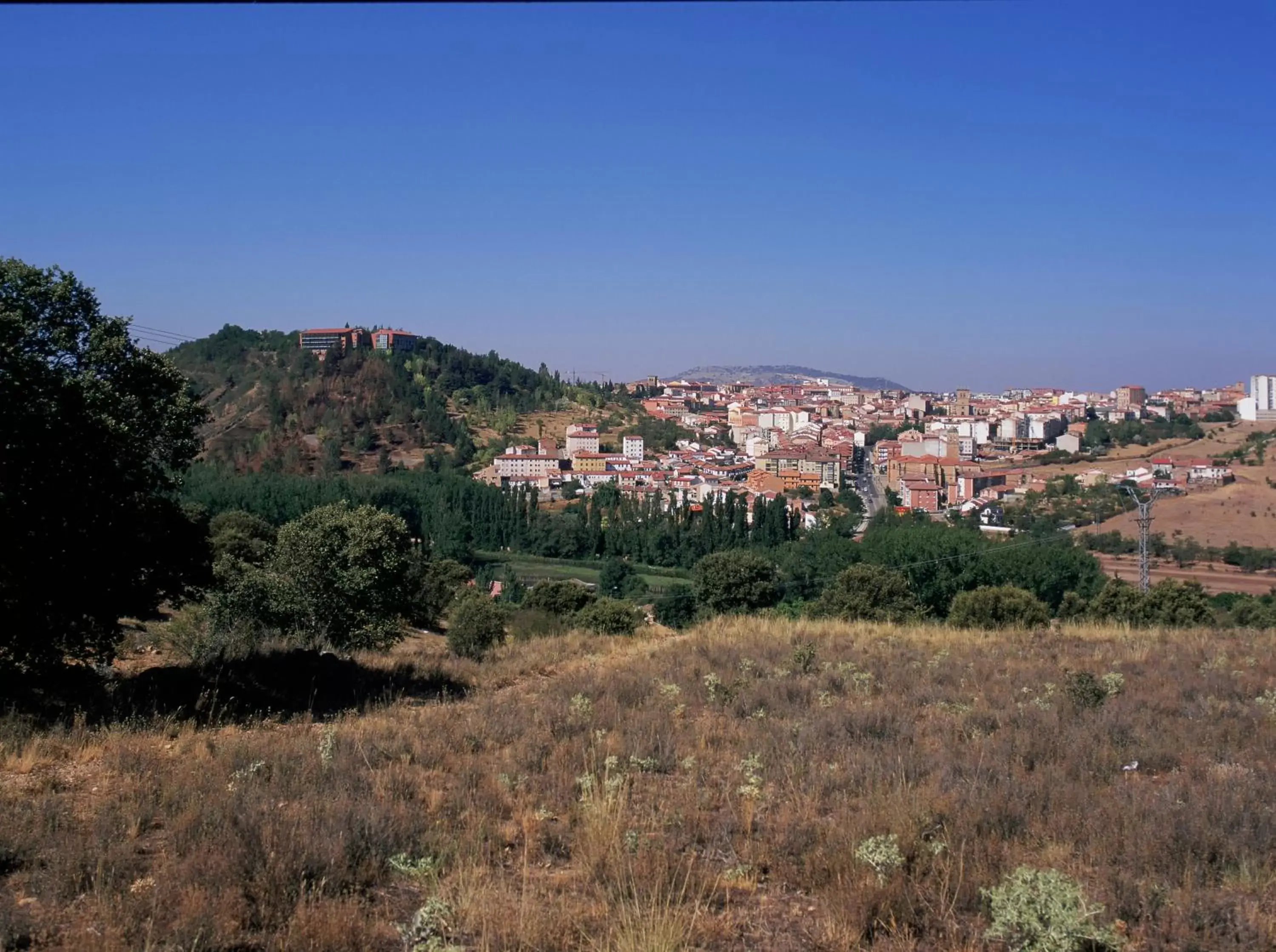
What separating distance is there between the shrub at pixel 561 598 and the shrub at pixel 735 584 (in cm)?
375

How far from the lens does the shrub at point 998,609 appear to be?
60.1 ft

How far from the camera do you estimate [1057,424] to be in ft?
399

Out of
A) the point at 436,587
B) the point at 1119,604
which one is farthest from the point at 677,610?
the point at 1119,604

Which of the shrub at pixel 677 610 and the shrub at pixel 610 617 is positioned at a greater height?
the shrub at pixel 610 617

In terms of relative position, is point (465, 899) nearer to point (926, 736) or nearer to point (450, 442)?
point (926, 736)

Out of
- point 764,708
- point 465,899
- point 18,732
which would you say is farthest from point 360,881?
point 764,708

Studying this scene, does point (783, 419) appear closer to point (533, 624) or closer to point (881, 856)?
point (533, 624)

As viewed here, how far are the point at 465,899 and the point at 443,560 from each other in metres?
34.2

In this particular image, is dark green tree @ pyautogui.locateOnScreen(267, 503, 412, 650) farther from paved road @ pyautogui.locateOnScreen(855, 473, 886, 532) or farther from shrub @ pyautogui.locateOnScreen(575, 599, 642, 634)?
paved road @ pyautogui.locateOnScreen(855, 473, 886, 532)

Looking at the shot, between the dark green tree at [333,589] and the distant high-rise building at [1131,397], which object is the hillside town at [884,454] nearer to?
the distant high-rise building at [1131,397]

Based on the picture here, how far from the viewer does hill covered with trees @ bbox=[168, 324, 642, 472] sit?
89000mm

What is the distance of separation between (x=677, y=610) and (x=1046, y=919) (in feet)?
106

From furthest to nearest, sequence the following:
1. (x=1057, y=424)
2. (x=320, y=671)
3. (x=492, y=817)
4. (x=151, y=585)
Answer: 1. (x=1057, y=424)
2. (x=320, y=671)
3. (x=151, y=585)
4. (x=492, y=817)

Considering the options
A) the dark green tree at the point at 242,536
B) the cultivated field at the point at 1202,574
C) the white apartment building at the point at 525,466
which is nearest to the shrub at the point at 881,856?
the dark green tree at the point at 242,536
